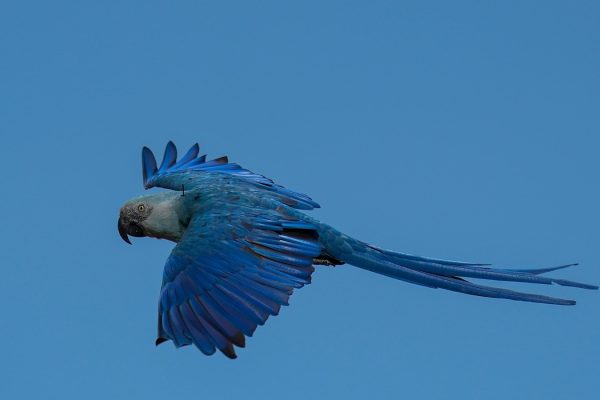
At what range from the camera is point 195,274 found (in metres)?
6.83

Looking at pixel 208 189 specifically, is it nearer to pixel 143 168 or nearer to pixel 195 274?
pixel 195 274

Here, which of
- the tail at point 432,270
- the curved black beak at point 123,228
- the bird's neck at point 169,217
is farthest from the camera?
the curved black beak at point 123,228

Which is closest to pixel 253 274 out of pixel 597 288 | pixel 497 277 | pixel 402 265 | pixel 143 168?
pixel 402 265

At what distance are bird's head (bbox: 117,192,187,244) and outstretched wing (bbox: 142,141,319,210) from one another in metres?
0.25

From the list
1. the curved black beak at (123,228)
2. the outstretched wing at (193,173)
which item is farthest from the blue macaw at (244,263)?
the curved black beak at (123,228)

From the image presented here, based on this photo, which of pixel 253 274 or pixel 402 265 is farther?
pixel 402 265

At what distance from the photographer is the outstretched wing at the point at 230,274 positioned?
21.0 feet

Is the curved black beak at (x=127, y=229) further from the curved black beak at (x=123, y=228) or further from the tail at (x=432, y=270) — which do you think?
the tail at (x=432, y=270)

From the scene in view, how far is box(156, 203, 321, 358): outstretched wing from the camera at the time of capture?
6.39 meters

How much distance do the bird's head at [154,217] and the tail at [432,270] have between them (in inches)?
50.0

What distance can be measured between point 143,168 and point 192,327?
3376mm

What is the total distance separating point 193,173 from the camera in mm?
8805

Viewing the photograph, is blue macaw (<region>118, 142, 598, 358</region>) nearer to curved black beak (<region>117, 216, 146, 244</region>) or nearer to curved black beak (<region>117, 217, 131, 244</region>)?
curved black beak (<region>117, 216, 146, 244</region>)

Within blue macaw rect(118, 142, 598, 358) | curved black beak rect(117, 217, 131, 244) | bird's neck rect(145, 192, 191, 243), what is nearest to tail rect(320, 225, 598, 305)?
blue macaw rect(118, 142, 598, 358)
